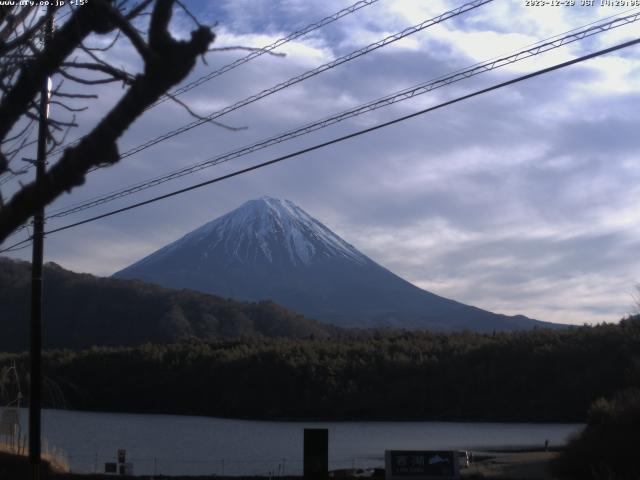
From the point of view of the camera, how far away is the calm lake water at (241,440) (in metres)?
35.8

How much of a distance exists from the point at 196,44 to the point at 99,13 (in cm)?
116

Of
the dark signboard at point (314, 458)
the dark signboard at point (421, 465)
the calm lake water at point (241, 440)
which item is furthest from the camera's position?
the calm lake water at point (241, 440)

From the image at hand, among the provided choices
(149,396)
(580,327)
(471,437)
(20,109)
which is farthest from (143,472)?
(580,327)

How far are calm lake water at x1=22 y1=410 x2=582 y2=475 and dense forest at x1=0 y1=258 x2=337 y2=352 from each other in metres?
43.5

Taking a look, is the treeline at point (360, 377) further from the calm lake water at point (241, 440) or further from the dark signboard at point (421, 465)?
the dark signboard at point (421, 465)

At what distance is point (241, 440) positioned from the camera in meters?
47.1

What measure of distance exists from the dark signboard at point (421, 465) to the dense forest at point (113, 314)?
82.9 m

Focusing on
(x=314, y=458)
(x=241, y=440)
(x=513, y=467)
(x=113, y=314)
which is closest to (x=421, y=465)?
(x=314, y=458)

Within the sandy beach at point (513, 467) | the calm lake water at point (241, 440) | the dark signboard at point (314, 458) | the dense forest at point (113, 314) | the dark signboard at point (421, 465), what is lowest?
the calm lake water at point (241, 440)

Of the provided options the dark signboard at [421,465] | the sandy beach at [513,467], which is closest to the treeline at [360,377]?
the sandy beach at [513,467]

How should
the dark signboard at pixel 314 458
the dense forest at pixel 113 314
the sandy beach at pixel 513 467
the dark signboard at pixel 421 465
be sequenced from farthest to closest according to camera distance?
the dense forest at pixel 113 314 < the sandy beach at pixel 513 467 < the dark signboard at pixel 421 465 < the dark signboard at pixel 314 458

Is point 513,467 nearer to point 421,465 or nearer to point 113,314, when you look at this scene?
point 421,465

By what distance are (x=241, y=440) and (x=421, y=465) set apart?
29363 millimetres

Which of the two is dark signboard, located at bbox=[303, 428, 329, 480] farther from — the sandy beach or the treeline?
the treeline
